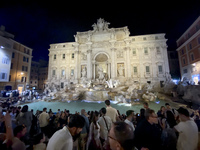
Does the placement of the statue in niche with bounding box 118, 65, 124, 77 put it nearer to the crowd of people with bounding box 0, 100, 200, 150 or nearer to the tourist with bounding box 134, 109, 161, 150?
the crowd of people with bounding box 0, 100, 200, 150

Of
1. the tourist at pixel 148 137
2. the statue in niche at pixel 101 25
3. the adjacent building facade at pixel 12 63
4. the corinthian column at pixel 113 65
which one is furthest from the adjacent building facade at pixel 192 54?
the adjacent building facade at pixel 12 63

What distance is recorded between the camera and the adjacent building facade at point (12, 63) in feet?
59.1

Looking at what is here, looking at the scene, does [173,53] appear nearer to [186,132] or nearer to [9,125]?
[186,132]

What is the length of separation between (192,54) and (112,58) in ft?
51.2

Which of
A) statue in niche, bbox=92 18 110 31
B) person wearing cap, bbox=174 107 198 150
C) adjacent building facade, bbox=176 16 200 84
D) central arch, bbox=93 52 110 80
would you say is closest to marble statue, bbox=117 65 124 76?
central arch, bbox=93 52 110 80

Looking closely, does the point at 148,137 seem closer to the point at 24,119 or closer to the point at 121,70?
the point at 24,119

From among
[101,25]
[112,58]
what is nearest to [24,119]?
[112,58]

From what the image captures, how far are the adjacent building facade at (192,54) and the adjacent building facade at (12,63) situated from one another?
35833 millimetres

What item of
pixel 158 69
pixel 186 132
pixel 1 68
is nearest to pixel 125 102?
pixel 186 132

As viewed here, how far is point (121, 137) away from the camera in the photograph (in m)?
0.98

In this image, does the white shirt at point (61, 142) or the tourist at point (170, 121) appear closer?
the white shirt at point (61, 142)

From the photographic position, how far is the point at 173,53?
25641 millimetres

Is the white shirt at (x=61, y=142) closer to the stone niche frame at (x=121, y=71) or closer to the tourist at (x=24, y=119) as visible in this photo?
the tourist at (x=24, y=119)

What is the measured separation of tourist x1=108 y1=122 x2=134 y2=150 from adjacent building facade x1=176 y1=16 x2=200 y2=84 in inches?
897
